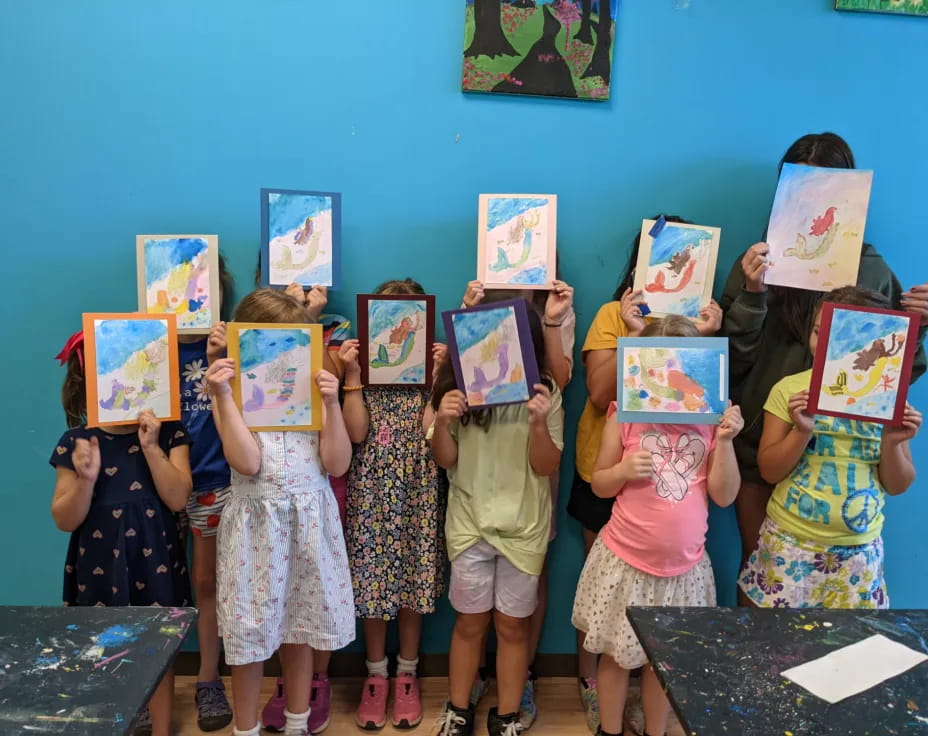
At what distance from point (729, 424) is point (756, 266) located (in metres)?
0.53

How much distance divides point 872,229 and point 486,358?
56.0 inches

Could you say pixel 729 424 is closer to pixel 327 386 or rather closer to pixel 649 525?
pixel 649 525

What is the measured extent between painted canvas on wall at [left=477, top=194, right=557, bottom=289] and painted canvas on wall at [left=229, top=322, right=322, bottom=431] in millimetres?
554

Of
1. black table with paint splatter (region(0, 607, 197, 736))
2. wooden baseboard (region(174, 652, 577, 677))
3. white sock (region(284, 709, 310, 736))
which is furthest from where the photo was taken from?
→ wooden baseboard (region(174, 652, 577, 677))

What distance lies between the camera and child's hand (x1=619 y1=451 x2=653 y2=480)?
1731mm

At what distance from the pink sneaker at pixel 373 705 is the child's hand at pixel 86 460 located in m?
1.08

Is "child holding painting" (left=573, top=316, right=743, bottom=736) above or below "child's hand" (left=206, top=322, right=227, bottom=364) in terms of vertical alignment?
below

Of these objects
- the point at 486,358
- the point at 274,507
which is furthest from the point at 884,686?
the point at 274,507

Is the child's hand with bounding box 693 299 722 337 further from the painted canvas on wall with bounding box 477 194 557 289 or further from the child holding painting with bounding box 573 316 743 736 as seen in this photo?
the painted canvas on wall with bounding box 477 194 557 289

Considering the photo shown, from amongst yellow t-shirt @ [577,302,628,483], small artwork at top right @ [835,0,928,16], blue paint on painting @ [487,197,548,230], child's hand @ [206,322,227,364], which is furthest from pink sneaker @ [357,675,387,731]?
small artwork at top right @ [835,0,928,16]

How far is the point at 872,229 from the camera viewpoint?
2.23 meters

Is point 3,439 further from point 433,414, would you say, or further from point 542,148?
point 542,148

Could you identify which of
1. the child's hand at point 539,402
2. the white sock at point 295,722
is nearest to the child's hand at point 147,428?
the white sock at point 295,722

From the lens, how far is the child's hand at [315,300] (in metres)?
1.99
